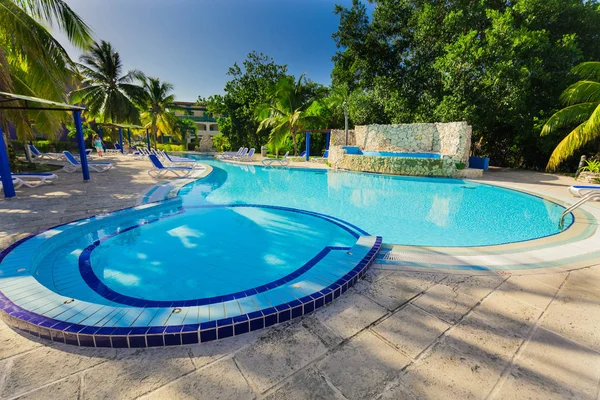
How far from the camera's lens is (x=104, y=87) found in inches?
792

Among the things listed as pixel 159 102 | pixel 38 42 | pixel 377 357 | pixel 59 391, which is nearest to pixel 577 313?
pixel 377 357

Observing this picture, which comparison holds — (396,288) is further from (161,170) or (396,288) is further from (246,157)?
(246,157)

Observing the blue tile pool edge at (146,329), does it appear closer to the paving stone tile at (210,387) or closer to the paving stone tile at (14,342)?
the paving stone tile at (14,342)

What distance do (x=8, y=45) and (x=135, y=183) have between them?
5086 mm

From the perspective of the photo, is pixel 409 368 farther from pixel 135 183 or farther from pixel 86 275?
pixel 135 183

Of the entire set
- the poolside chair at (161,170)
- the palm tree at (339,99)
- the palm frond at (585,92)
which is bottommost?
the poolside chair at (161,170)

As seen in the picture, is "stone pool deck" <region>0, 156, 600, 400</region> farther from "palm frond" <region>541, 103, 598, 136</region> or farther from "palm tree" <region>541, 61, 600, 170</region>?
"palm frond" <region>541, 103, 598, 136</region>

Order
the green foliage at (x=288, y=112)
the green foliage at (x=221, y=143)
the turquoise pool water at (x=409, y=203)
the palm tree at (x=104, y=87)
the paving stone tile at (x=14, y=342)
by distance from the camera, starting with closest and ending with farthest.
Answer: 1. the paving stone tile at (x=14, y=342)
2. the turquoise pool water at (x=409, y=203)
3. the palm tree at (x=104, y=87)
4. the green foliage at (x=288, y=112)
5. the green foliage at (x=221, y=143)

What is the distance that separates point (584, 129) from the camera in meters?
10.1

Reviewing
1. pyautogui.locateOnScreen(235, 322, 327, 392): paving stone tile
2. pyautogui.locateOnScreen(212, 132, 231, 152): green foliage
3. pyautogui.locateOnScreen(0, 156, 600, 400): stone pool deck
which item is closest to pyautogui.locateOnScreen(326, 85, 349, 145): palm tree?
pyautogui.locateOnScreen(212, 132, 231, 152): green foliage

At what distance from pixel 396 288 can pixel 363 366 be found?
3.98 feet

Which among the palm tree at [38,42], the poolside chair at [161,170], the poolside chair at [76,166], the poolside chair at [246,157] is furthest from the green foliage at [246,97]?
the palm tree at [38,42]

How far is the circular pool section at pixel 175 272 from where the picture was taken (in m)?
2.16

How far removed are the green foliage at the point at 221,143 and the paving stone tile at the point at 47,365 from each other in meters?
30.6
